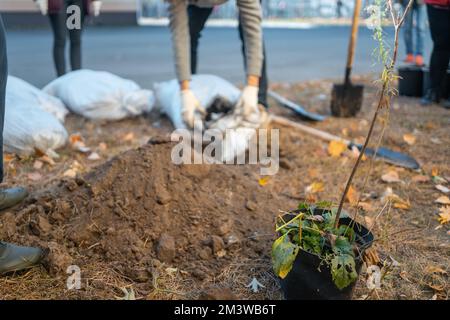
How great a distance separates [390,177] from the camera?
2.81m

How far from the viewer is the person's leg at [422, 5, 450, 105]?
4.11m

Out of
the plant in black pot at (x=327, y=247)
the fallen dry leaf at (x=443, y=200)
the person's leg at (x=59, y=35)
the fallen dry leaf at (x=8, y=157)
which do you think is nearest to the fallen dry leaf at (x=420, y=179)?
the fallen dry leaf at (x=443, y=200)

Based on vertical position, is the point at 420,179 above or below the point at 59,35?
below

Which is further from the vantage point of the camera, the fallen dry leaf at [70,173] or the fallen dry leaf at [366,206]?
the fallen dry leaf at [70,173]

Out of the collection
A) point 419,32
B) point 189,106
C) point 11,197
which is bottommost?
point 11,197

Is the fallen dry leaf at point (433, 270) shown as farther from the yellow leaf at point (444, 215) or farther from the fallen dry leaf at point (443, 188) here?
the fallen dry leaf at point (443, 188)

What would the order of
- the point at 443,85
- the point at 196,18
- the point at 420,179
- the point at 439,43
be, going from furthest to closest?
the point at 443,85 → the point at 439,43 → the point at 196,18 → the point at 420,179

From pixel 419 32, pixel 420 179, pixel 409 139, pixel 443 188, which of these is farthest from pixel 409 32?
pixel 443 188

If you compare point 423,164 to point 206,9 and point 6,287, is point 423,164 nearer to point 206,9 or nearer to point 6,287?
point 206,9

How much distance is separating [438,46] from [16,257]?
4042 millimetres

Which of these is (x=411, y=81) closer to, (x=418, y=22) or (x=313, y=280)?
(x=418, y=22)

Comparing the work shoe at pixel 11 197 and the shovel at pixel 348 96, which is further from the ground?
the shovel at pixel 348 96

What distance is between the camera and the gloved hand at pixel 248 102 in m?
2.88

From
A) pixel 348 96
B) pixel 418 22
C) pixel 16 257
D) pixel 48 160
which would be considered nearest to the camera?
pixel 16 257
